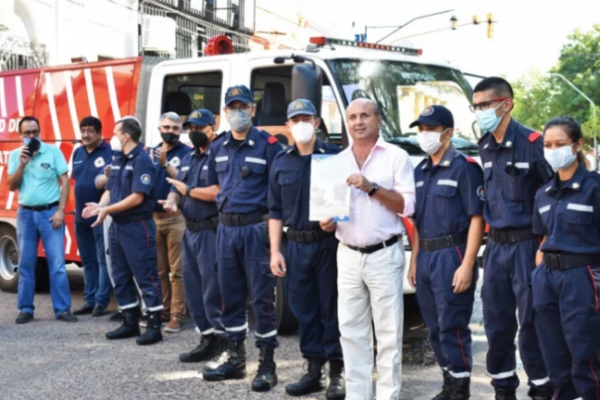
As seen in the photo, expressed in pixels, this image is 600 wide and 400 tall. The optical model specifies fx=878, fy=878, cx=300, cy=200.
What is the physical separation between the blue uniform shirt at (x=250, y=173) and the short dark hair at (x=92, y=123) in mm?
2614

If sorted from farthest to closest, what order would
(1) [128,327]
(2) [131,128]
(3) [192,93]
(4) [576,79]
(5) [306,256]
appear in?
1. (4) [576,79]
2. (3) [192,93]
3. (1) [128,327]
4. (2) [131,128]
5. (5) [306,256]

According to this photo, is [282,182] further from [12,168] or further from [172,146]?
[12,168]

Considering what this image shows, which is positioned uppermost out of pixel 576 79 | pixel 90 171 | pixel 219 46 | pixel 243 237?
pixel 576 79

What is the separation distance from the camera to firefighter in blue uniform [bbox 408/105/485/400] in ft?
16.8

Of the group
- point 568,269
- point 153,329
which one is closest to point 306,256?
point 568,269

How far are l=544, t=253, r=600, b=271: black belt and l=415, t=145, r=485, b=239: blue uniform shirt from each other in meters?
0.63

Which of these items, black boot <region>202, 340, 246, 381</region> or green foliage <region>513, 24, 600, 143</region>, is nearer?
black boot <region>202, 340, 246, 381</region>

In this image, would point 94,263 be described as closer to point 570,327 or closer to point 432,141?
point 432,141

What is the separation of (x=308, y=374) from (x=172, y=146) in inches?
111

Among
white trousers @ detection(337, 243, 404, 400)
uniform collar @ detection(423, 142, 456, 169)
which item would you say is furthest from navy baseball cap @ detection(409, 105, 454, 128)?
white trousers @ detection(337, 243, 404, 400)

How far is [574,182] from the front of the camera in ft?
15.0

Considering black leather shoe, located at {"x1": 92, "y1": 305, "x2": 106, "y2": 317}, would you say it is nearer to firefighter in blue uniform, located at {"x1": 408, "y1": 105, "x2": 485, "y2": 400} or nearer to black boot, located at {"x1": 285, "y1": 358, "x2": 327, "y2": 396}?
black boot, located at {"x1": 285, "y1": 358, "x2": 327, "y2": 396}

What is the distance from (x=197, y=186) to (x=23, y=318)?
9.54ft

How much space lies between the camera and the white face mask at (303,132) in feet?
18.6
